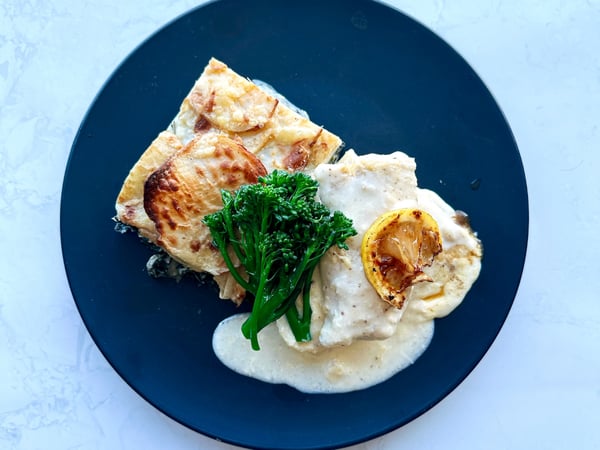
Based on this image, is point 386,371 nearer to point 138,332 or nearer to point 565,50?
point 138,332

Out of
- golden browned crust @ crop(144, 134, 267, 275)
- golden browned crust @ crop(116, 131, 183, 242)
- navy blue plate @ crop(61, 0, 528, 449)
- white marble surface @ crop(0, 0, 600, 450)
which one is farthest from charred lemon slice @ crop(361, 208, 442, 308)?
golden browned crust @ crop(116, 131, 183, 242)

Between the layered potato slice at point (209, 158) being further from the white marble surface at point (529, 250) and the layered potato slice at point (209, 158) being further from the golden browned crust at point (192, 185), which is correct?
the white marble surface at point (529, 250)

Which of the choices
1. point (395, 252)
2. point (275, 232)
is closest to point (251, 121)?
point (275, 232)

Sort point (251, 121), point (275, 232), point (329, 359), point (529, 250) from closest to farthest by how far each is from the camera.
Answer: point (275, 232)
point (251, 121)
point (329, 359)
point (529, 250)

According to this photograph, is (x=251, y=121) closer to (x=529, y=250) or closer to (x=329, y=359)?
(x=329, y=359)

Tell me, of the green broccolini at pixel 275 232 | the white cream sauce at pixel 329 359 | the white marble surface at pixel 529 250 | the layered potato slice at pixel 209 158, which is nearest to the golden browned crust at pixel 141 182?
the layered potato slice at pixel 209 158

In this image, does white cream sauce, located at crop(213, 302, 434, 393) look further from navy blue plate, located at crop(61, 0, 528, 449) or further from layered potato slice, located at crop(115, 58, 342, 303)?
layered potato slice, located at crop(115, 58, 342, 303)
